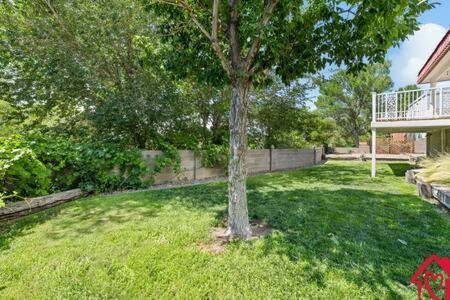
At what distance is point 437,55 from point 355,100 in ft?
70.7

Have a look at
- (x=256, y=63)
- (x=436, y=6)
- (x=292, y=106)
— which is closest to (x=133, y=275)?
(x=256, y=63)

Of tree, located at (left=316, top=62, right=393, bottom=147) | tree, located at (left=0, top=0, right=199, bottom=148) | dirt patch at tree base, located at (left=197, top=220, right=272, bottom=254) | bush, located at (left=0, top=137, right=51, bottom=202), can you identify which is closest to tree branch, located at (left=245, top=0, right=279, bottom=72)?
dirt patch at tree base, located at (left=197, top=220, right=272, bottom=254)

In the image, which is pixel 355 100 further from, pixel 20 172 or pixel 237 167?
pixel 20 172

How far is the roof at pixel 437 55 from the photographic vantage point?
22.0 ft

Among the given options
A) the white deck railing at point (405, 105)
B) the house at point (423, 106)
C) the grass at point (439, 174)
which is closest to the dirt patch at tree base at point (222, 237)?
the grass at point (439, 174)

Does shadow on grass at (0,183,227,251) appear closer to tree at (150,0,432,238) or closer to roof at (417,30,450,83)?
tree at (150,0,432,238)

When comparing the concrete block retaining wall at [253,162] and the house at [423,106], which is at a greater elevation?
the house at [423,106]

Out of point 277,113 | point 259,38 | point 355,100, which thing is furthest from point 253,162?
point 355,100

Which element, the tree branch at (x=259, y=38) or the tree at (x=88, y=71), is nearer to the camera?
the tree branch at (x=259, y=38)

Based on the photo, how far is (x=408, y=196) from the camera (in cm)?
525
